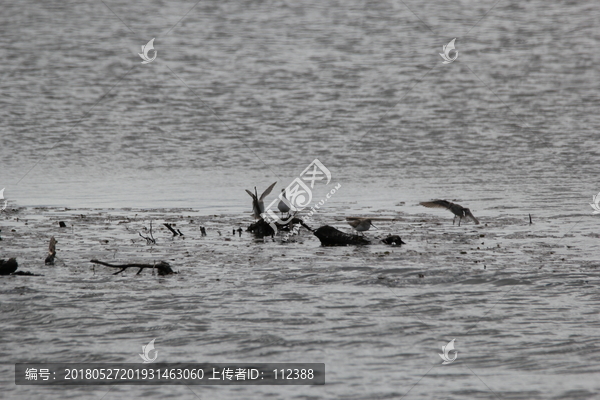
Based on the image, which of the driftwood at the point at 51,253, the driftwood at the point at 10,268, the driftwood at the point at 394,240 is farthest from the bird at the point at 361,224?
the driftwood at the point at 10,268

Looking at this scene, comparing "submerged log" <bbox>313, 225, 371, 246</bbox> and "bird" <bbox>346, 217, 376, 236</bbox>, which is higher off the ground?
"bird" <bbox>346, 217, 376, 236</bbox>

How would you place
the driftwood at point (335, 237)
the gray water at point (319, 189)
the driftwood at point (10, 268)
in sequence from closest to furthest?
the gray water at point (319, 189) < the driftwood at point (10, 268) < the driftwood at point (335, 237)

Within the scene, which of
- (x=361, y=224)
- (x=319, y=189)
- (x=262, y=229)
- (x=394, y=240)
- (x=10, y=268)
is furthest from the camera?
(x=319, y=189)

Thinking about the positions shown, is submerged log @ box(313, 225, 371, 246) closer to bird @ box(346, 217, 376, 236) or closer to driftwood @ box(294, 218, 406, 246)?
driftwood @ box(294, 218, 406, 246)

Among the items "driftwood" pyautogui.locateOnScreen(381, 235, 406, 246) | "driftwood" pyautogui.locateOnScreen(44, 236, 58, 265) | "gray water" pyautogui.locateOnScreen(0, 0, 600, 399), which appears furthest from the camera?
"driftwood" pyautogui.locateOnScreen(381, 235, 406, 246)

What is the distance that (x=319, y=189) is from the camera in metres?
15.6

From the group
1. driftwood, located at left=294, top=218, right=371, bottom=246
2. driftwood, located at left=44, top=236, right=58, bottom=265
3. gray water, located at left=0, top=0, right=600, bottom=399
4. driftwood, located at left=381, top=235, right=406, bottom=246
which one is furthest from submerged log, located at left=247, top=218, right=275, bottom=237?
driftwood, located at left=44, top=236, right=58, bottom=265

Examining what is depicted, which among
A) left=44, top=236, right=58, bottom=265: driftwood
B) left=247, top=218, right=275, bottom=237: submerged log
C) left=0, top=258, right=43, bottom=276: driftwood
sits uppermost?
left=247, top=218, right=275, bottom=237: submerged log

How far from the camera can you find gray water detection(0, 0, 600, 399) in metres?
6.94

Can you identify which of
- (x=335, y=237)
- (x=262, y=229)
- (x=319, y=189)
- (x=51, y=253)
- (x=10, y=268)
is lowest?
(x=10, y=268)

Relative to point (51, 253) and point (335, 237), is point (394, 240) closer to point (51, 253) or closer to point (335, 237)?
point (335, 237)

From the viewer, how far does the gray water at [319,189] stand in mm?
6941

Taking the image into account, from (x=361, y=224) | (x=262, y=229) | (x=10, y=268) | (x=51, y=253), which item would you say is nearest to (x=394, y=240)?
(x=361, y=224)

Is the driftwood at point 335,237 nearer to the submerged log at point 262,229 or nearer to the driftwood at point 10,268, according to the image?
the submerged log at point 262,229
